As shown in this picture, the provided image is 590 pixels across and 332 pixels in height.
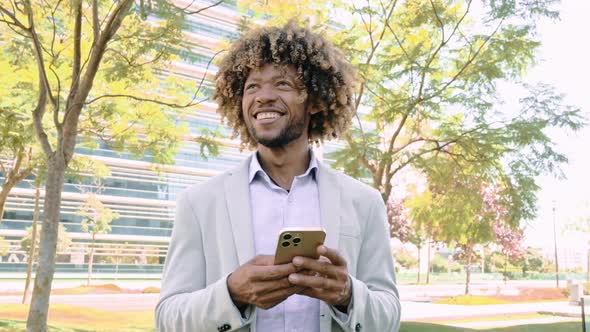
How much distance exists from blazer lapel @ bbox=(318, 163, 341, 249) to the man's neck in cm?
11

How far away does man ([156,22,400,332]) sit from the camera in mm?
1625

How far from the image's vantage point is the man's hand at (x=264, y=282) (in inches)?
60.1

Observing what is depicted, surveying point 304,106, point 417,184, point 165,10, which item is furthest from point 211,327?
point 417,184

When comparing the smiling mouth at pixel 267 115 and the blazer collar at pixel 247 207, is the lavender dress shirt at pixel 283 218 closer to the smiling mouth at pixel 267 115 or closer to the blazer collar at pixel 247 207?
the blazer collar at pixel 247 207

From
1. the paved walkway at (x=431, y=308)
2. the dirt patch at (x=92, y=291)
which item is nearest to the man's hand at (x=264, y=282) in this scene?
the paved walkway at (x=431, y=308)

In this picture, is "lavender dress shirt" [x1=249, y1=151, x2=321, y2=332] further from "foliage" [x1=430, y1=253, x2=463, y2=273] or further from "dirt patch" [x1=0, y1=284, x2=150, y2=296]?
"foliage" [x1=430, y1=253, x2=463, y2=273]

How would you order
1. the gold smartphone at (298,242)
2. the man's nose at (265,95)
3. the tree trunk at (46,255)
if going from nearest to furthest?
the gold smartphone at (298,242) → the man's nose at (265,95) → the tree trunk at (46,255)

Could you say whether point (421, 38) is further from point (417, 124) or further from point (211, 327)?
point (211, 327)

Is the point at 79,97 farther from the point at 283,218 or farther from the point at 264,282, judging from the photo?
the point at 264,282

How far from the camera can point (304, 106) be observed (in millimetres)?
2297

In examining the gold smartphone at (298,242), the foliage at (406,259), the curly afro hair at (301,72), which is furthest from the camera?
the foliage at (406,259)

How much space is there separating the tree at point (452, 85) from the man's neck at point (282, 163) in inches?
346

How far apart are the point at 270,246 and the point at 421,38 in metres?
10.7

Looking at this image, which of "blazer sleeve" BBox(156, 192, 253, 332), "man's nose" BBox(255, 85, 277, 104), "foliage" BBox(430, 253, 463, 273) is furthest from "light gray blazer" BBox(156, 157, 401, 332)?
"foliage" BBox(430, 253, 463, 273)
